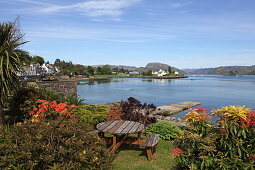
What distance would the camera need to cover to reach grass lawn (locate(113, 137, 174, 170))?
4332mm

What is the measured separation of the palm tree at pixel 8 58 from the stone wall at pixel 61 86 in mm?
3425

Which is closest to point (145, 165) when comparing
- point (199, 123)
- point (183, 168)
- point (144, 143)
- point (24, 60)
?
point (144, 143)

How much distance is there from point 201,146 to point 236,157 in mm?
480

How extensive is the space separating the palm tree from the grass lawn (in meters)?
3.89

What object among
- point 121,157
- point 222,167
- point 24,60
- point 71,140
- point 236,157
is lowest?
point 121,157

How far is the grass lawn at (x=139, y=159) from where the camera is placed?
4332 millimetres

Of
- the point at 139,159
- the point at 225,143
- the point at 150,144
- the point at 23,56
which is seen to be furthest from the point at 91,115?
the point at 225,143

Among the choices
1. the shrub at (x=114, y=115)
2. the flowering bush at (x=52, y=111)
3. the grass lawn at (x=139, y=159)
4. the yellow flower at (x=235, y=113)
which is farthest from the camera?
the shrub at (x=114, y=115)

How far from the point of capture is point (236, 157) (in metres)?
2.53

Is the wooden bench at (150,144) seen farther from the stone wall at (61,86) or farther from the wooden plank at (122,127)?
the stone wall at (61,86)

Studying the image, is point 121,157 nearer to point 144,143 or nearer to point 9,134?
point 144,143

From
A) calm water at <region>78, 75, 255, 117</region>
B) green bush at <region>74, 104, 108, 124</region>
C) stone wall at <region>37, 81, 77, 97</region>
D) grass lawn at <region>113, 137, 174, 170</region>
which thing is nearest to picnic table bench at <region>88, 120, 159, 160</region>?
grass lawn at <region>113, 137, 174, 170</region>

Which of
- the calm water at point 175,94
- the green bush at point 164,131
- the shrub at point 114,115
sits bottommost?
the calm water at point 175,94

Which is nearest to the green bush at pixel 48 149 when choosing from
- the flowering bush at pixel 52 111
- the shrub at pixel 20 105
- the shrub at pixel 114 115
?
the flowering bush at pixel 52 111
